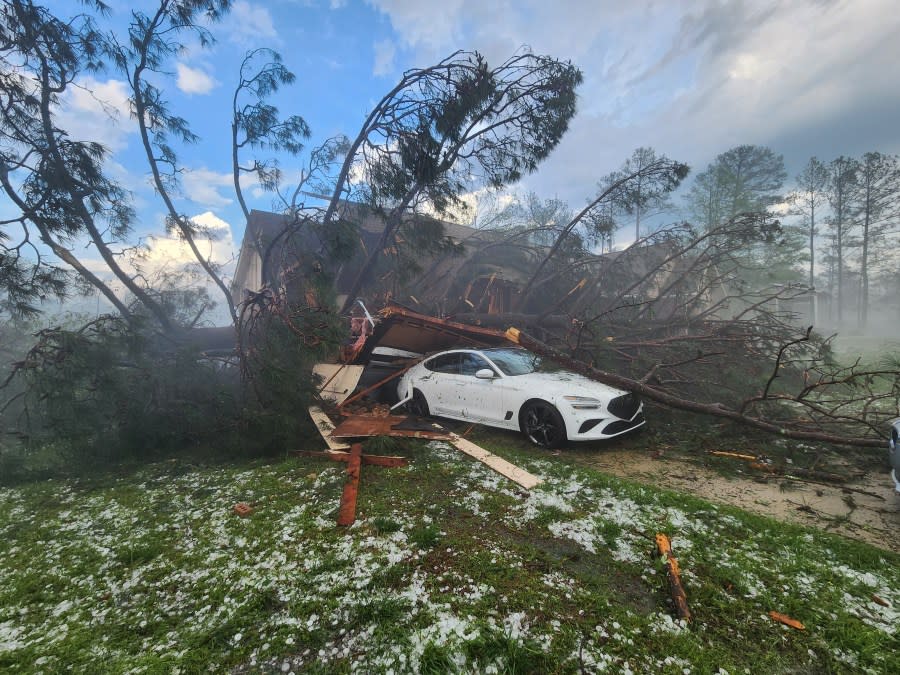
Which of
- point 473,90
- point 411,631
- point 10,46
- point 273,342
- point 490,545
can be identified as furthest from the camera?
point 473,90

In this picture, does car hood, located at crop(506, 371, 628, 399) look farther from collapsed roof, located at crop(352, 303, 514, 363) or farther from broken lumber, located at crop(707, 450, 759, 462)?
collapsed roof, located at crop(352, 303, 514, 363)

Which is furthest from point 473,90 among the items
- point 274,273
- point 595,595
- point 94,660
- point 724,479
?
point 94,660

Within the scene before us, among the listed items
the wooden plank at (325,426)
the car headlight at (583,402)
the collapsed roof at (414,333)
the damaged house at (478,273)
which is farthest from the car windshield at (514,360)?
the wooden plank at (325,426)

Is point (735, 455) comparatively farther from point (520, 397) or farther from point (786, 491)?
point (520, 397)

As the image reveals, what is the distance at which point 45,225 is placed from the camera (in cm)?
657

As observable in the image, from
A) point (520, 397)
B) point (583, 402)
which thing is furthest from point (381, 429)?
point (583, 402)

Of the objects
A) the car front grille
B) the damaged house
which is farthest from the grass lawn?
the damaged house

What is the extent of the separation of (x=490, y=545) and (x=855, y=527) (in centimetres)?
302

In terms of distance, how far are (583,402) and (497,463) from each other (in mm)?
1443

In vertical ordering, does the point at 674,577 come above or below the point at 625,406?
below

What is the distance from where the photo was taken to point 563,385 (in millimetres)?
5289

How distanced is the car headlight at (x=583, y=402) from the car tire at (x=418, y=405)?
2616 millimetres

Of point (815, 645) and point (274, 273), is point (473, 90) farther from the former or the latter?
point (815, 645)

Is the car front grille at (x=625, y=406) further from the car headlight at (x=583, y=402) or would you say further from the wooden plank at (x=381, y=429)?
the wooden plank at (x=381, y=429)
